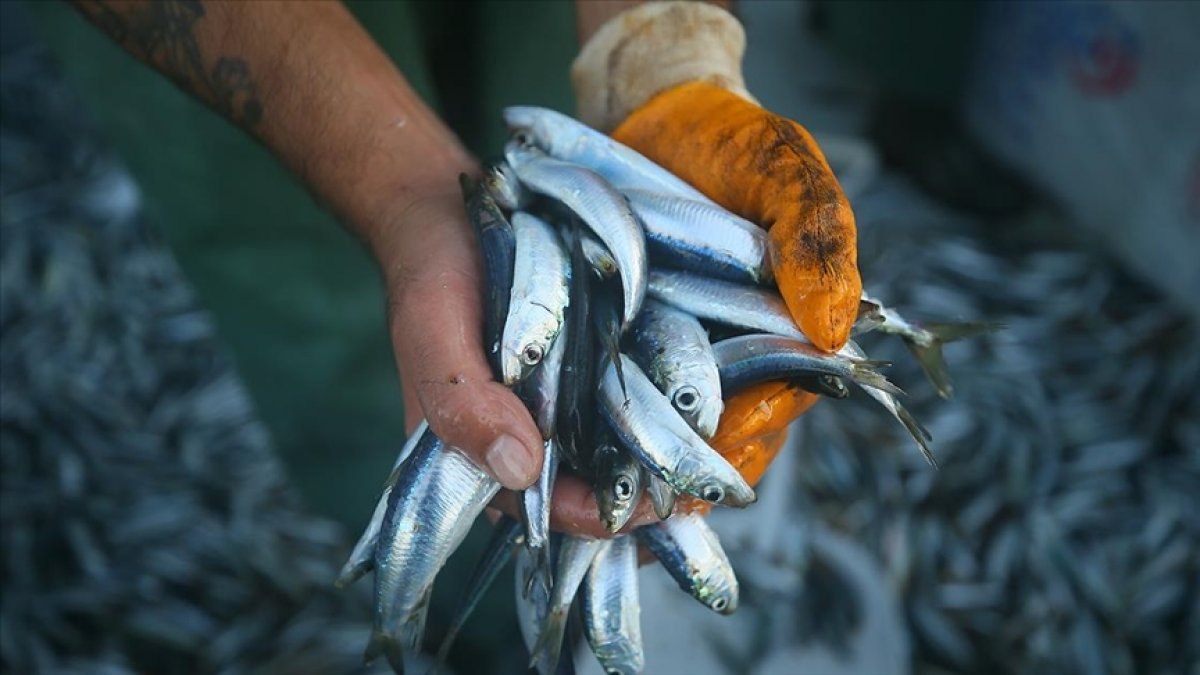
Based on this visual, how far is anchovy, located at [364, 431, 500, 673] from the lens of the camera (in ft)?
5.57

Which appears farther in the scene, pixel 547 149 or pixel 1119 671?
pixel 1119 671

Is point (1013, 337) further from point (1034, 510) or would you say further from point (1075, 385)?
point (1034, 510)

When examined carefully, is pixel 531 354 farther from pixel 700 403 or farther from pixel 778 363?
pixel 778 363

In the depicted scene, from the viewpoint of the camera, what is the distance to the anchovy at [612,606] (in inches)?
76.3

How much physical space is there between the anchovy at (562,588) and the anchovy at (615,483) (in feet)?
0.67

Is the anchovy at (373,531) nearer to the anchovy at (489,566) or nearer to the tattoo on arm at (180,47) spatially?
the anchovy at (489,566)

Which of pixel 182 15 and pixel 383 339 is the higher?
pixel 182 15

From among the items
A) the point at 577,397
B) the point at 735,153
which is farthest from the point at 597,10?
the point at 577,397

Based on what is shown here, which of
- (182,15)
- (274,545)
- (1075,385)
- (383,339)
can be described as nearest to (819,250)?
(182,15)

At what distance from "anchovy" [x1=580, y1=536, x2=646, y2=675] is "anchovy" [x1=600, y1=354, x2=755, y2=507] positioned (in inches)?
14.3

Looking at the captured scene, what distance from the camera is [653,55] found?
249cm

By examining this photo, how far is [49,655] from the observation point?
312 cm

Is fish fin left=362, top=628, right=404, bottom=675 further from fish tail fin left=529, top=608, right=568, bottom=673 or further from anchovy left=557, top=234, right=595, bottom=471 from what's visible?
anchovy left=557, top=234, right=595, bottom=471

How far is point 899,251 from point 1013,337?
2.07ft
